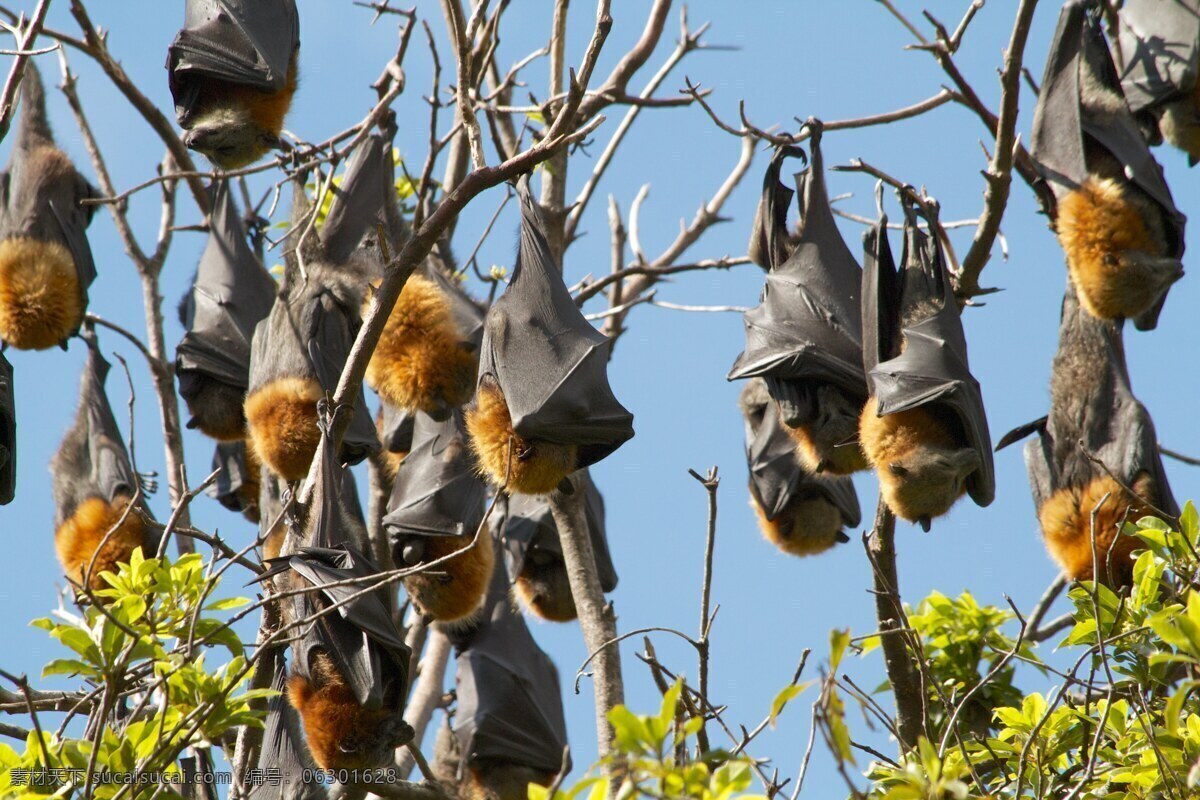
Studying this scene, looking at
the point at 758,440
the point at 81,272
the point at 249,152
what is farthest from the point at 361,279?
the point at 758,440

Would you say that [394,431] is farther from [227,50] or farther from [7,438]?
[7,438]

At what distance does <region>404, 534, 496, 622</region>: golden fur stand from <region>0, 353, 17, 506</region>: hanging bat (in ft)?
8.15

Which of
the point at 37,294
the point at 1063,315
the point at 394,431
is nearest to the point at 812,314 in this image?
the point at 1063,315

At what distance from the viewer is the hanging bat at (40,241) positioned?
8125mm

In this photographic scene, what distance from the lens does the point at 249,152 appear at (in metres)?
6.93

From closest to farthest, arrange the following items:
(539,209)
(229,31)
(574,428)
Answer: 1. (574,428)
2. (229,31)
3. (539,209)

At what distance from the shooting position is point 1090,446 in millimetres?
7652

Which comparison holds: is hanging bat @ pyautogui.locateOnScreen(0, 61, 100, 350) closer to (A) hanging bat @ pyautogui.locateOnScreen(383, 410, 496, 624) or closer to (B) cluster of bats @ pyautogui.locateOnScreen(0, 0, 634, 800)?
(B) cluster of bats @ pyautogui.locateOnScreen(0, 0, 634, 800)

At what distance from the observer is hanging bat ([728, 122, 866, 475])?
662cm

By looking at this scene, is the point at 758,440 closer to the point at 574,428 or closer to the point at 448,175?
the point at 448,175

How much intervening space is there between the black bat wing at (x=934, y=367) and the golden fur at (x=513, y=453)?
1.51 m

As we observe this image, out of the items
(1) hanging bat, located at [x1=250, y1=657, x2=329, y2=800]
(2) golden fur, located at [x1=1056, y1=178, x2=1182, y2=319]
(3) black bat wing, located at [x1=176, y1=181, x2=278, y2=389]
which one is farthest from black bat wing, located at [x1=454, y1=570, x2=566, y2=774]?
(2) golden fur, located at [x1=1056, y1=178, x2=1182, y2=319]

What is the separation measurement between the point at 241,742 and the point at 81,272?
165 inches

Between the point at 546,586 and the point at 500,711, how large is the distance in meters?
0.99
